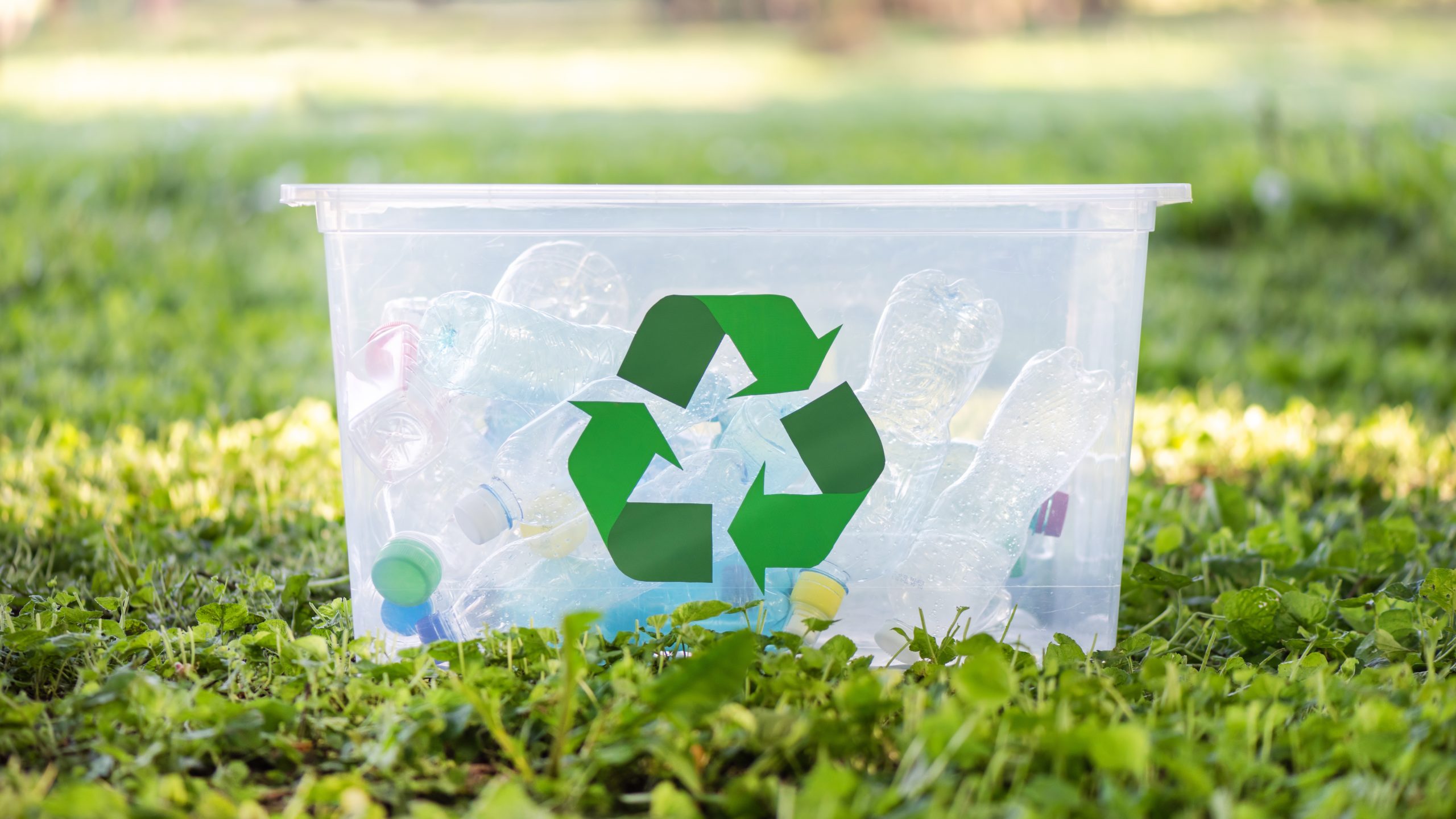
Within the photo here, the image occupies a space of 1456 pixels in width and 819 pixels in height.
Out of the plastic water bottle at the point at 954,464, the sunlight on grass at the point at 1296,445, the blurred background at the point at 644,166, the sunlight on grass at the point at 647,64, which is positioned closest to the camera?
the plastic water bottle at the point at 954,464

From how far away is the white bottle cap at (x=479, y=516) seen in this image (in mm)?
1367

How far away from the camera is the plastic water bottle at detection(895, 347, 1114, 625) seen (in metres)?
1.42

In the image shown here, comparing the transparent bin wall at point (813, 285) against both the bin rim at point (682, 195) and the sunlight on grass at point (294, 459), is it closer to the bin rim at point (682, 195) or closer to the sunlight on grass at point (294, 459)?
the bin rim at point (682, 195)

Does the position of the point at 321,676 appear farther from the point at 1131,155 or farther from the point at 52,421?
the point at 1131,155

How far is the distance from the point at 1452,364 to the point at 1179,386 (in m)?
0.81

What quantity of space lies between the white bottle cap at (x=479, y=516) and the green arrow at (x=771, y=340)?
33 cm

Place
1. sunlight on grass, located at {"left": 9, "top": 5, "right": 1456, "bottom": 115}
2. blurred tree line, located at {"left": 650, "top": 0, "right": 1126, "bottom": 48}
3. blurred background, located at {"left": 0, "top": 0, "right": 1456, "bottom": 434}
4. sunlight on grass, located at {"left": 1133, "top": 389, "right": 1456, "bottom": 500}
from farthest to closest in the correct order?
1. blurred tree line, located at {"left": 650, "top": 0, "right": 1126, "bottom": 48}
2. sunlight on grass, located at {"left": 9, "top": 5, "right": 1456, "bottom": 115}
3. blurred background, located at {"left": 0, "top": 0, "right": 1456, "bottom": 434}
4. sunlight on grass, located at {"left": 1133, "top": 389, "right": 1456, "bottom": 500}

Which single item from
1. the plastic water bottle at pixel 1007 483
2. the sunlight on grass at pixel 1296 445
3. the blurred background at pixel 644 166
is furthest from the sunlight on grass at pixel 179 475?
the sunlight on grass at pixel 1296 445

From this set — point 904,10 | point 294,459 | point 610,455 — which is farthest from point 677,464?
point 904,10

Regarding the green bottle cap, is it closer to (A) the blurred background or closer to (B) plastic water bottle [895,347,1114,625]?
(B) plastic water bottle [895,347,1114,625]

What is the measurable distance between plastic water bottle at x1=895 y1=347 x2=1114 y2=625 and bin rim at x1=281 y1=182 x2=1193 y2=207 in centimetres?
21

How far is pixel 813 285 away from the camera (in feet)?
4.63

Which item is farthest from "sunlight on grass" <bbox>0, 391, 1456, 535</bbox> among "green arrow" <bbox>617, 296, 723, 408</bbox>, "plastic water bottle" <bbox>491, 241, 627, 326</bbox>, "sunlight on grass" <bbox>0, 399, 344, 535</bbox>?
"green arrow" <bbox>617, 296, 723, 408</bbox>

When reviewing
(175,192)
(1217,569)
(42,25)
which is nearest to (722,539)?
(1217,569)
